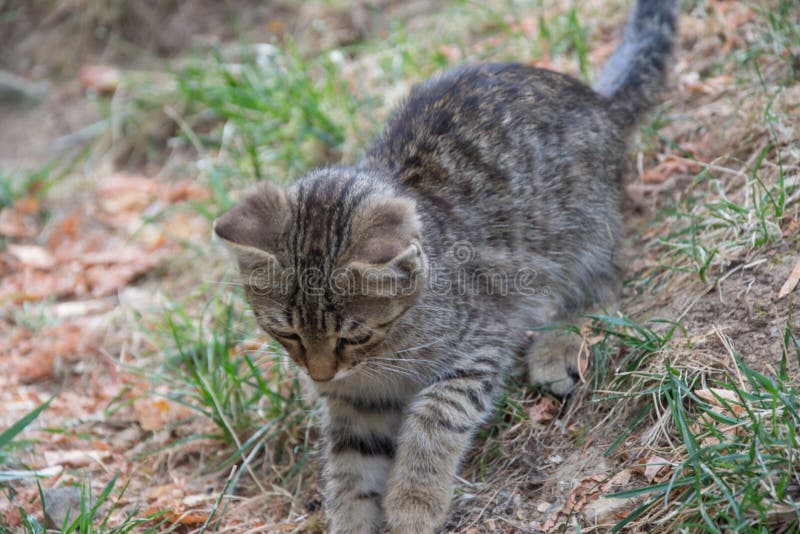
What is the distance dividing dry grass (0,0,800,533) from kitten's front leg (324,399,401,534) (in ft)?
0.76

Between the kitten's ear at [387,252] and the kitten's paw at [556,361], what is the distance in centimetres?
85

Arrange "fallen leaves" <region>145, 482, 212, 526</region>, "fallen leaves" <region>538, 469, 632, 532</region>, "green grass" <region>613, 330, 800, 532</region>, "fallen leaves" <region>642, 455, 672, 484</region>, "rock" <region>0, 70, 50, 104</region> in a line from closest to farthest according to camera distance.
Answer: "green grass" <region>613, 330, 800, 532</region>
"fallen leaves" <region>642, 455, 672, 484</region>
"fallen leaves" <region>538, 469, 632, 532</region>
"fallen leaves" <region>145, 482, 212, 526</region>
"rock" <region>0, 70, 50, 104</region>

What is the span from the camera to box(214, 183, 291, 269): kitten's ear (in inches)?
111

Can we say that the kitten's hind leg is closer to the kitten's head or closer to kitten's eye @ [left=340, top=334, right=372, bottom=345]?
the kitten's head

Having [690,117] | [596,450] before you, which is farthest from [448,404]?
[690,117]

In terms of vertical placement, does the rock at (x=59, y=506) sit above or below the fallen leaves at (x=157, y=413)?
above

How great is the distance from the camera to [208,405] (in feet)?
11.8

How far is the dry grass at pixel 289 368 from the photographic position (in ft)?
8.89

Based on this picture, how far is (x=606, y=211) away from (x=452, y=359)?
3.83 ft

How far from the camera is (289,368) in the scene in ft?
11.4

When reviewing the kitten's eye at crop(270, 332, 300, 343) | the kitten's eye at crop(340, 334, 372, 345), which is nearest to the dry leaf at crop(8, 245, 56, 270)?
the kitten's eye at crop(270, 332, 300, 343)

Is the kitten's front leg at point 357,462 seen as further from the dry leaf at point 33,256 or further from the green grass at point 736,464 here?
the dry leaf at point 33,256

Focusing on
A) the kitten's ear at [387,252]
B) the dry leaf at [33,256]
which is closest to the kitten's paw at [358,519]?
the kitten's ear at [387,252]

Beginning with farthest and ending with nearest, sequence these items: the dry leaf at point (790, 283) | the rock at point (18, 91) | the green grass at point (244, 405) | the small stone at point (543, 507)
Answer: the rock at point (18, 91) → the green grass at point (244, 405) → the dry leaf at point (790, 283) → the small stone at point (543, 507)
